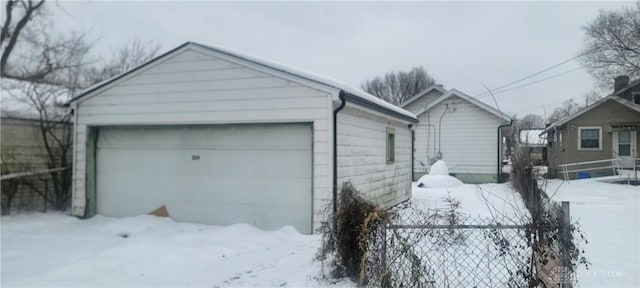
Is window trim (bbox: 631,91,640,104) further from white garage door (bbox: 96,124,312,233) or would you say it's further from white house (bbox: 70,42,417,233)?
white garage door (bbox: 96,124,312,233)

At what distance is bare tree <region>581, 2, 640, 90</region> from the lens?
21.6m

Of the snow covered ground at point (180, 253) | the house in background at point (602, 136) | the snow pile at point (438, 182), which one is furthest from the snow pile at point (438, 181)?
the snow covered ground at point (180, 253)

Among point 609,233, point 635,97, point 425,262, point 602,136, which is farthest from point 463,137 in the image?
point 425,262

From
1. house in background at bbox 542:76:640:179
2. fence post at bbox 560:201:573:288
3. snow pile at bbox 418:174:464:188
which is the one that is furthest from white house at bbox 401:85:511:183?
fence post at bbox 560:201:573:288

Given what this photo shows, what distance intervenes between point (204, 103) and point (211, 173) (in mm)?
1413

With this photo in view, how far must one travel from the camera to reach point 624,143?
1931 cm

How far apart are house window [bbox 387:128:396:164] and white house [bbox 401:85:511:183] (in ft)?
32.2

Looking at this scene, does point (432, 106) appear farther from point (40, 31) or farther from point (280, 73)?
point (40, 31)

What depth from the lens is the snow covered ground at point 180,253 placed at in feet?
14.4

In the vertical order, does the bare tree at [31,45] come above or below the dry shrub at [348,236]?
above

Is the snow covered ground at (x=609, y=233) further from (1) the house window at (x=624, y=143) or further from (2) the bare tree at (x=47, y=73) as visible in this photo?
(2) the bare tree at (x=47, y=73)

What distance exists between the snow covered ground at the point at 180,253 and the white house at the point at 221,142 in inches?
18.9

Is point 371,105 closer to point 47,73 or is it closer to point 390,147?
point 390,147

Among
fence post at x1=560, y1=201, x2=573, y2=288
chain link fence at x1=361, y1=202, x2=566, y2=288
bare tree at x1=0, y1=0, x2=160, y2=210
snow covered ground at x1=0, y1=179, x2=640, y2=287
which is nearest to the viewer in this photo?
fence post at x1=560, y1=201, x2=573, y2=288
